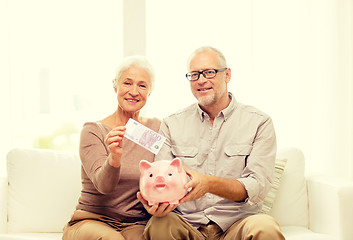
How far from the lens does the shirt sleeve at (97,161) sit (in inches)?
78.3

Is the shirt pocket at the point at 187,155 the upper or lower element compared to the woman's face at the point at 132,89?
lower

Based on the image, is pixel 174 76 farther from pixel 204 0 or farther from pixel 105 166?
pixel 105 166

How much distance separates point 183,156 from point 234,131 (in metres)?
0.30

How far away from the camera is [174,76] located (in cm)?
365

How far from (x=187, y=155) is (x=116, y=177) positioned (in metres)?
0.46

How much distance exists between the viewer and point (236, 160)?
7.28ft

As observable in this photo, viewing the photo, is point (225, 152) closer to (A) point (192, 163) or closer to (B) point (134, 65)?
(A) point (192, 163)

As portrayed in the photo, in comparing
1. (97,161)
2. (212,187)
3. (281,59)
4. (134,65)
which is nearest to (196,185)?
(212,187)
